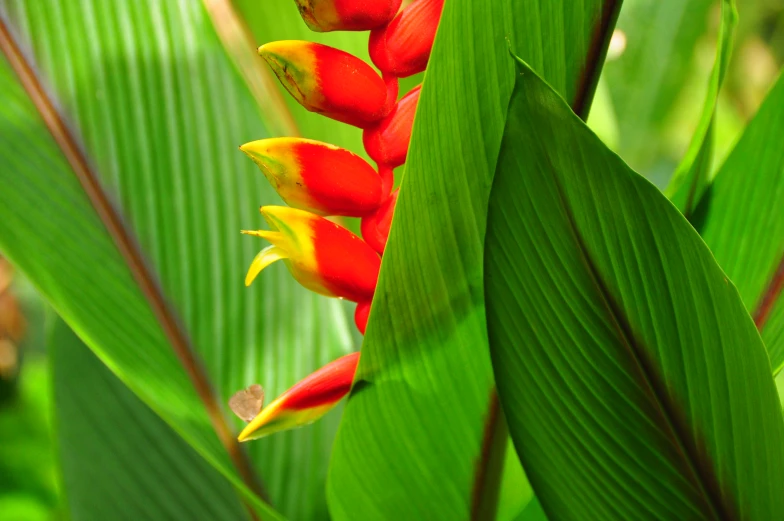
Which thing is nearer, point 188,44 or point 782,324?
point 782,324

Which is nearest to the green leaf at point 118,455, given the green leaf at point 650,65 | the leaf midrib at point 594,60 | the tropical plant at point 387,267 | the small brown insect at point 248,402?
the tropical plant at point 387,267

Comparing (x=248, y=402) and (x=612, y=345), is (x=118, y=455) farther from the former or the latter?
(x=612, y=345)

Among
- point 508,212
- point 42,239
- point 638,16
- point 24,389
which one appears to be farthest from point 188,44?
point 24,389

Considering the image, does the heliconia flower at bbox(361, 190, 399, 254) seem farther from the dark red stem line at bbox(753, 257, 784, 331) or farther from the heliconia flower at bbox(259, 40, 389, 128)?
the dark red stem line at bbox(753, 257, 784, 331)

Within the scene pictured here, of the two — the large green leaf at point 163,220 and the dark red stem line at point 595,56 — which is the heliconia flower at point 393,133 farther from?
the large green leaf at point 163,220

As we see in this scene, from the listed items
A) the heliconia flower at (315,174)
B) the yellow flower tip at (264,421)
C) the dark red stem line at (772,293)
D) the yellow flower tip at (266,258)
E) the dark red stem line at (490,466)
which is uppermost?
the heliconia flower at (315,174)

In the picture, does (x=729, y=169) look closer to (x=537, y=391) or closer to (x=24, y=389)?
(x=537, y=391)
